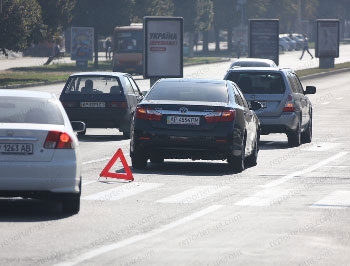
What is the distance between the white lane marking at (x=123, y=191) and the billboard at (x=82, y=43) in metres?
57.1

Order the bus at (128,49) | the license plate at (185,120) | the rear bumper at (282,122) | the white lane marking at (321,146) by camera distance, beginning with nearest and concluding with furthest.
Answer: the license plate at (185,120) < the white lane marking at (321,146) < the rear bumper at (282,122) < the bus at (128,49)

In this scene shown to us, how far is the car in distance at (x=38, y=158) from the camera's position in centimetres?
1330

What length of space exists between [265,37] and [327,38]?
12176mm

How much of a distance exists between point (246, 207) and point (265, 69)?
460 inches

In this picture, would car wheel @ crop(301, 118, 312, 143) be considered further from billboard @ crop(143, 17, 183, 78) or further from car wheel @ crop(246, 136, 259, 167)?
billboard @ crop(143, 17, 183, 78)

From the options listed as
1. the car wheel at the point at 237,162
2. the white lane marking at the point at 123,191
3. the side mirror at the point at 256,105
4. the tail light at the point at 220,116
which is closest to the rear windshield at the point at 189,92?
the tail light at the point at 220,116

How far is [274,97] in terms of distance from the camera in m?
26.0

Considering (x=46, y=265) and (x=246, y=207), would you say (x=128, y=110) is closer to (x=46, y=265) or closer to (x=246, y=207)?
(x=246, y=207)

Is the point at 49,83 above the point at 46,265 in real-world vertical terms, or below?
below

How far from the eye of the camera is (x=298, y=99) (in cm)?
2656

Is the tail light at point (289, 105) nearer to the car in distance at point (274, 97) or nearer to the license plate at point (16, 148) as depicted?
the car in distance at point (274, 97)

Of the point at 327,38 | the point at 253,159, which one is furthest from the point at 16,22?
the point at 253,159

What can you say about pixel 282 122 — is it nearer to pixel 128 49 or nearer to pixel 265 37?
pixel 265 37

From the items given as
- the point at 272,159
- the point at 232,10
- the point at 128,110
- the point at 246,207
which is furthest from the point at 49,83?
the point at 232,10
